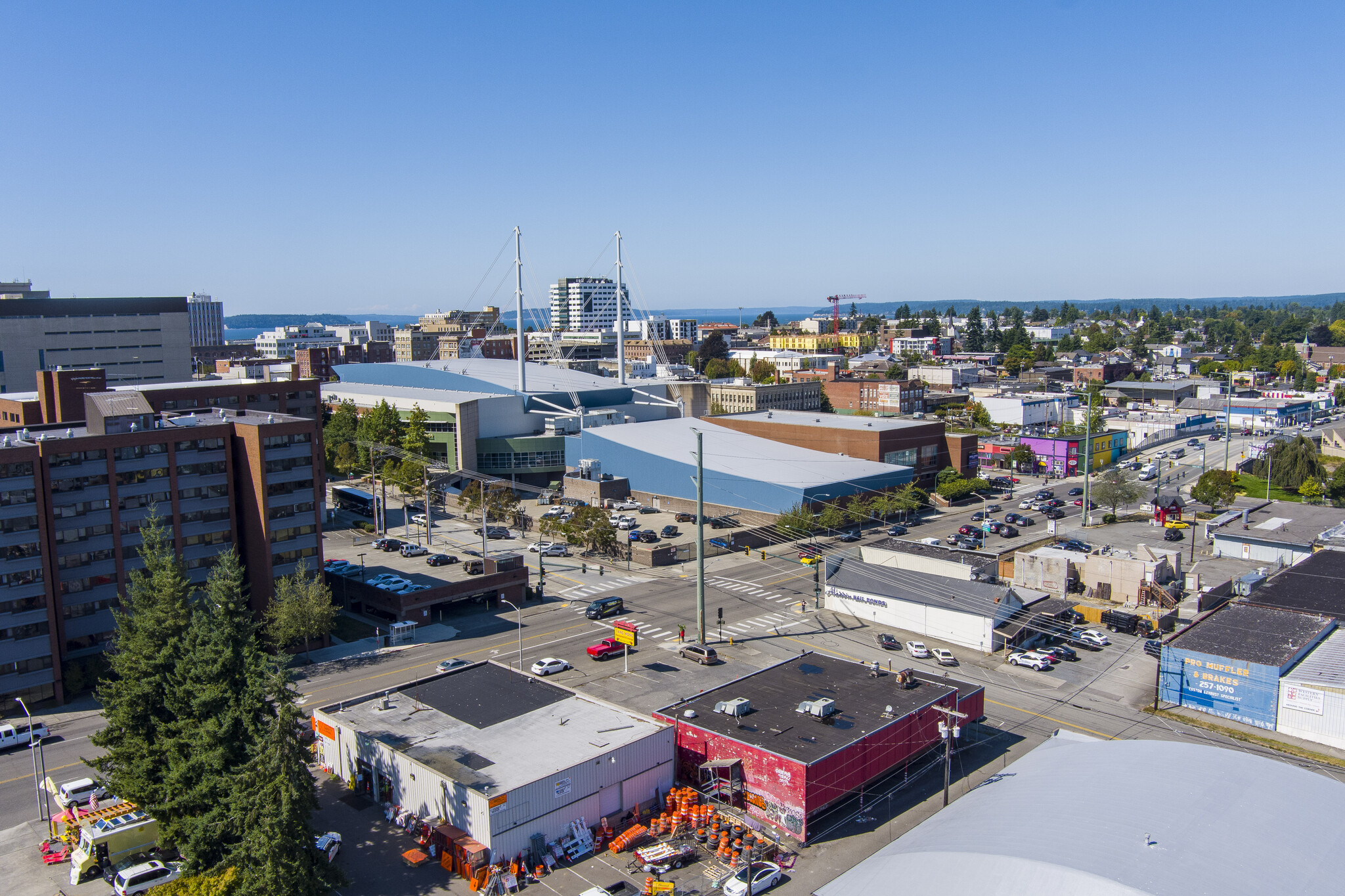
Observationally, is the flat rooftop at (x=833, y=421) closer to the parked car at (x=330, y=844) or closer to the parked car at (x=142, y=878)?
the parked car at (x=330, y=844)

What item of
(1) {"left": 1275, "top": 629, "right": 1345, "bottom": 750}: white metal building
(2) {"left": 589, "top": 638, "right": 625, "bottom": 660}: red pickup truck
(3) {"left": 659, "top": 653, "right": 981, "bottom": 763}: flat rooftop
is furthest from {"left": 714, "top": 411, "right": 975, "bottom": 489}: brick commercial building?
(3) {"left": 659, "top": 653, "right": 981, "bottom": 763}: flat rooftop

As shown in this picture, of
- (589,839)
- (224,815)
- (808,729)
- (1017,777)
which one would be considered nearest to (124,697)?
(224,815)

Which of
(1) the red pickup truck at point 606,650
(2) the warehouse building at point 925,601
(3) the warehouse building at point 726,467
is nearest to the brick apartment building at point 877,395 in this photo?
(3) the warehouse building at point 726,467

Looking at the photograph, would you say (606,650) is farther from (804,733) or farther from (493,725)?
(804,733)

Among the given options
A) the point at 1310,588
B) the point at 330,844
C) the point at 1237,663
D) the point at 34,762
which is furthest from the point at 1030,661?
the point at 34,762

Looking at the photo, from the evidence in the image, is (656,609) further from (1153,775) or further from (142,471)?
(1153,775)
